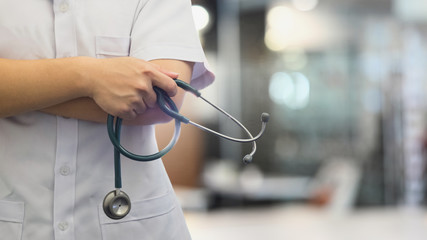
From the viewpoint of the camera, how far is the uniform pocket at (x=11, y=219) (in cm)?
77

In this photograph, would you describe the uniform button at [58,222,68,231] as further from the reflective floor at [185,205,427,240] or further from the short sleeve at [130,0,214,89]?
the reflective floor at [185,205,427,240]

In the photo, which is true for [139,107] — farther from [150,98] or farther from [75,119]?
[75,119]

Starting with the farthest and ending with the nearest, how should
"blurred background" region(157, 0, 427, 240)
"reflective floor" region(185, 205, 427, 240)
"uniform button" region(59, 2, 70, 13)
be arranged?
"blurred background" region(157, 0, 427, 240) → "reflective floor" region(185, 205, 427, 240) → "uniform button" region(59, 2, 70, 13)

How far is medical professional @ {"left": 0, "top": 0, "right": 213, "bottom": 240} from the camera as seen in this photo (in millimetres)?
754

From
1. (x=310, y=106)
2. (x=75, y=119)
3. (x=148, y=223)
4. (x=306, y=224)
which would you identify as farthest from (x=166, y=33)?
(x=310, y=106)

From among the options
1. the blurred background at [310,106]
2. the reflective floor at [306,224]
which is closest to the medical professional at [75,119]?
the reflective floor at [306,224]

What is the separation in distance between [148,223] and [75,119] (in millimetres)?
206

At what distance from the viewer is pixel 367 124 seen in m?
5.98

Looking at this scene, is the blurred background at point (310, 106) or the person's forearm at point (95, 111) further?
the blurred background at point (310, 106)

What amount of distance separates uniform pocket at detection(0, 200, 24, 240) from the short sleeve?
30cm

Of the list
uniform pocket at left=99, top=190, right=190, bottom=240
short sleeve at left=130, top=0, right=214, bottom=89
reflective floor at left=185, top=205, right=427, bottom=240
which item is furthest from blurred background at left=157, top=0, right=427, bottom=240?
short sleeve at left=130, top=0, right=214, bottom=89

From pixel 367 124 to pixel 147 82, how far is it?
18.5 ft

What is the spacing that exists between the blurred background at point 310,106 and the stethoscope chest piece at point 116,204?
4.82 m

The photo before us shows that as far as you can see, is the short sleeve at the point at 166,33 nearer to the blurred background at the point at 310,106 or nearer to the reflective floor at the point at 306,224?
the reflective floor at the point at 306,224
